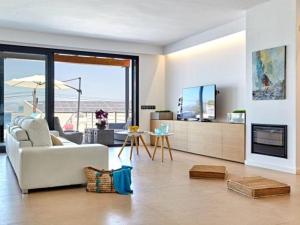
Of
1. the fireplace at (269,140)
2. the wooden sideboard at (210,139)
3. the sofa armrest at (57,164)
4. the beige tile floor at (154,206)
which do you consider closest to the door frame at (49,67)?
the wooden sideboard at (210,139)

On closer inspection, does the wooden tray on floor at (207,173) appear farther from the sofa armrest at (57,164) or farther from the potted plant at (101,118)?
the potted plant at (101,118)

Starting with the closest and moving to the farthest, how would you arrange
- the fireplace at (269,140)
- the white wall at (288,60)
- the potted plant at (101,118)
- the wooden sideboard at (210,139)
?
1. the white wall at (288,60)
2. the fireplace at (269,140)
3. the wooden sideboard at (210,139)
4. the potted plant at (101,118)

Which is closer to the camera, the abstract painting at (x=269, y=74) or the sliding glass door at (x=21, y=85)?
the abstract painting at (x=269, y=74)

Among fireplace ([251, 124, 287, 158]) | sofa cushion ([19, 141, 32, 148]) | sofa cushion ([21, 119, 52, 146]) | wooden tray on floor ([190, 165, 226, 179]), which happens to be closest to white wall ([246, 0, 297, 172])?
fireplace ([251, 124, 287, 158])

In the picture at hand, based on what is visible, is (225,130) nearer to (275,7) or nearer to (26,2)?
(275,7)

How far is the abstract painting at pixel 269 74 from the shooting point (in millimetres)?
5141

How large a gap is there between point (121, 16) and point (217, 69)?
252cm

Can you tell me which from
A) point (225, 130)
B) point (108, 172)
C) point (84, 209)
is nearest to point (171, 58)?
point (225, 130)

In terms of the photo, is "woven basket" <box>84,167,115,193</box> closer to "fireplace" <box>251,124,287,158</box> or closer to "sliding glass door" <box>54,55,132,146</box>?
"fireplace" <box>251,124,287,158</box>

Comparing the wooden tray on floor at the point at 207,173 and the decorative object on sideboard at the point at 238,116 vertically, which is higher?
the decorative object on sideboard at the point at 238,116

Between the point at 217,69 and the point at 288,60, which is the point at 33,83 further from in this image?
the point at 288,60

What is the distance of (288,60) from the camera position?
16.6 ft

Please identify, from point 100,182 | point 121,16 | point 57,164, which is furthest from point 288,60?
point 57,164

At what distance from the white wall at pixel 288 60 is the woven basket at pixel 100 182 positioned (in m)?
2.89
